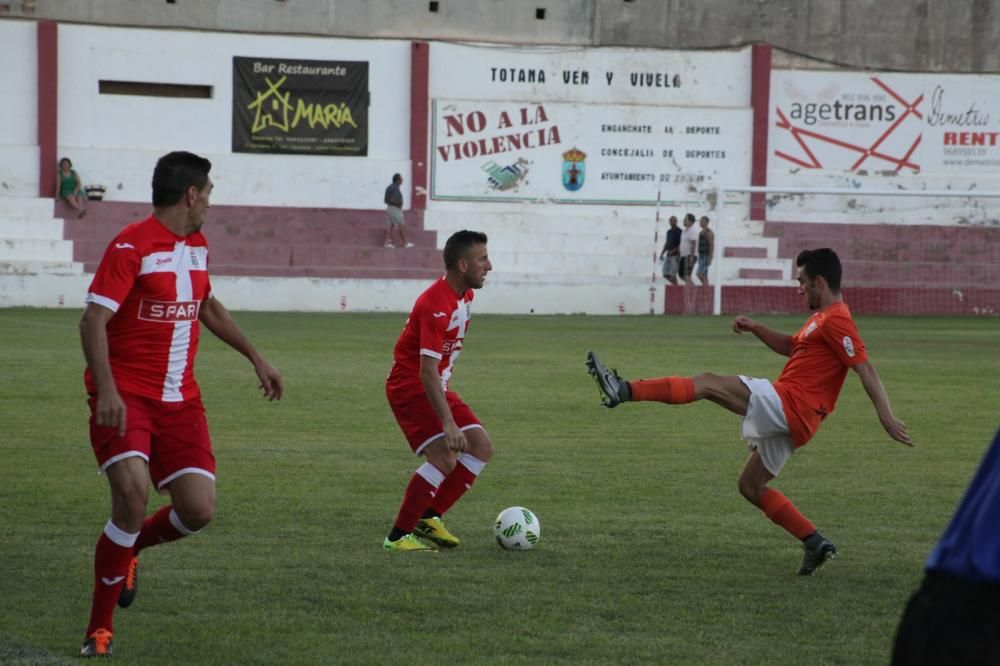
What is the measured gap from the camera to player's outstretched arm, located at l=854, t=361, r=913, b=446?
22.8ft

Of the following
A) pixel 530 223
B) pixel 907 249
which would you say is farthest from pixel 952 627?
pixel 907 249

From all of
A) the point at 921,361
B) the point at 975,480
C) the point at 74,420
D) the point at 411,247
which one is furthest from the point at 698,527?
the point at 411,247

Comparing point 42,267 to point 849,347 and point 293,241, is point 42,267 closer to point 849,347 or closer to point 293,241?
point 293,241

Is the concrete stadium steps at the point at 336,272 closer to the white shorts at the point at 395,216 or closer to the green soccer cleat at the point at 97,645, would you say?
the white shorts at the point at 395,216

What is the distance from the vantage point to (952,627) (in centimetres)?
263

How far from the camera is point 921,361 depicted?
19.9 meters

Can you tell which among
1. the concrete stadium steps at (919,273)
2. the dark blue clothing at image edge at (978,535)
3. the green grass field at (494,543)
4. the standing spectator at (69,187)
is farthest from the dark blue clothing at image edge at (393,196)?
the dark blue clothing at image edge at (978,535)

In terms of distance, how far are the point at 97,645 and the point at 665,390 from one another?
347cm

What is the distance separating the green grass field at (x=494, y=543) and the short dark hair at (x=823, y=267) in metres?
1.39

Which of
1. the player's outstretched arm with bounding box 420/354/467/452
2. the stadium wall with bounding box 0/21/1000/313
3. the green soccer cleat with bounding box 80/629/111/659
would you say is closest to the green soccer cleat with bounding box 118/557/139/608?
the green soccer cleat with bounding box 80/629/111/659

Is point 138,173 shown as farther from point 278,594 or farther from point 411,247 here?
point 278,594

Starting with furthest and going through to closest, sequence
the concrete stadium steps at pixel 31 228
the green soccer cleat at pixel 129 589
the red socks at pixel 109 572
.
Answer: the concrete stadium steps at pixel 31 228
the green soccer cleat at pixel 129 589
the red socks at pixel 109 572

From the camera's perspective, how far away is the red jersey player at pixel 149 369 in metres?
5.32

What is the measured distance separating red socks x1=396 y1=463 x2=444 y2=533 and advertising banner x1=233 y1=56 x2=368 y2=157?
92.4ft
